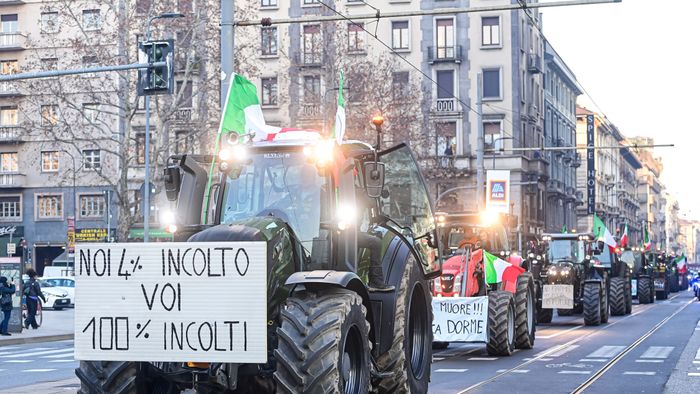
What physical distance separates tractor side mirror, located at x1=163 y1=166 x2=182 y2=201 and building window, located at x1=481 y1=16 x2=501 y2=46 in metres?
58.2

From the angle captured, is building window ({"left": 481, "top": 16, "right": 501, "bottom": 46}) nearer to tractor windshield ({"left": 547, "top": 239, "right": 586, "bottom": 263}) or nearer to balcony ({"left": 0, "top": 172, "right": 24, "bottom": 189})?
balcony ({"left": 0, "top": 172, "right": 24, "bottom": 189})

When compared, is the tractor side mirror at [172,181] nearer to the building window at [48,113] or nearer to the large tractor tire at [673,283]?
the building window at [48,113]

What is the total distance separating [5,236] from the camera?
2758 inches

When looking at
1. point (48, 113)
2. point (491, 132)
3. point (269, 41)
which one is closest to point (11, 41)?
point (269, 41)

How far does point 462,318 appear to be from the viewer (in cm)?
1942

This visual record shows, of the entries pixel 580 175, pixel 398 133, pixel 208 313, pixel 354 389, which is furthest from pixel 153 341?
pixel 580 175

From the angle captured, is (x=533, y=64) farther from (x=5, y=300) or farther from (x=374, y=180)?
(x=374, y=180)

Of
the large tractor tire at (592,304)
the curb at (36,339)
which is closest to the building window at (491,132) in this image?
the large tractor tire at (592,304)

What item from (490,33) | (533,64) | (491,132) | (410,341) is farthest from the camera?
(533,64)

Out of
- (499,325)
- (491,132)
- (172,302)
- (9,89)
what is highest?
(9,89)

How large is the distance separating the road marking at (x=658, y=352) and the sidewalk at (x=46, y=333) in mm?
15548

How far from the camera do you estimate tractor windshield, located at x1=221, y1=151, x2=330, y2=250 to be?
10.4 meters

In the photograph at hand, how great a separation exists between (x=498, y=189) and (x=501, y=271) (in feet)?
46.1

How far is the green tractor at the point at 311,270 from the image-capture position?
9.02m
